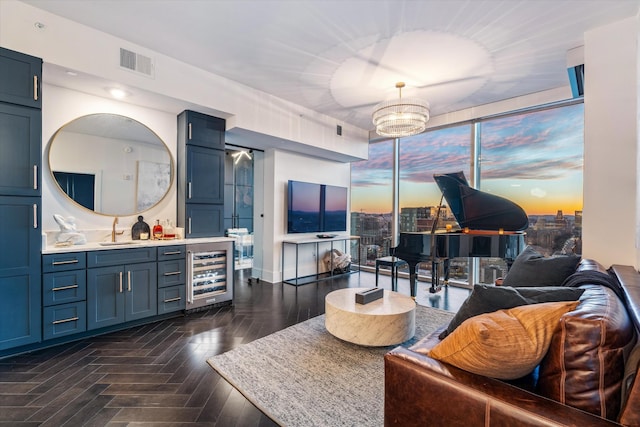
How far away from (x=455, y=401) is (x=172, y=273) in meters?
3.18

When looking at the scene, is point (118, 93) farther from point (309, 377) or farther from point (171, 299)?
point (309, 377)

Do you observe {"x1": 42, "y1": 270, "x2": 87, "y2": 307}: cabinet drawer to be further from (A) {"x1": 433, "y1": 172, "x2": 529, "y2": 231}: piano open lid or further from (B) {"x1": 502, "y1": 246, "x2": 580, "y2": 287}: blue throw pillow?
(A) {"x1": 433, "y1": 172, "x2": 529, "y2": 231}: piano open lid

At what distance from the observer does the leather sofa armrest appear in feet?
2.63

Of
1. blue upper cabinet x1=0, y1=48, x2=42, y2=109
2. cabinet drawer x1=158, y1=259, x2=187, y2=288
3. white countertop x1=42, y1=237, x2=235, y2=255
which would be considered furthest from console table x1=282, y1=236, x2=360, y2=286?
blue upper cabinet x1=0, y1=48, x2=42, y2=109

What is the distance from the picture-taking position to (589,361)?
83cm

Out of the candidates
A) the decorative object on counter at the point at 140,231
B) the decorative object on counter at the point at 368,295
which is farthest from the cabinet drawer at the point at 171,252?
the decorative object on counter at the point at 368,295

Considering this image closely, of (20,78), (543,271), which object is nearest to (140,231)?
(20,78)

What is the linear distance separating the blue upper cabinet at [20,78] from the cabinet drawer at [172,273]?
1862 millimetres

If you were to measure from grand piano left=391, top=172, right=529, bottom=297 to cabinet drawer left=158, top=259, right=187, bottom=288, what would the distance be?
2731mm

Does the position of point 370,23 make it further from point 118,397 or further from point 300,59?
point 118,397

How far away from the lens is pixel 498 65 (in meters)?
3.27

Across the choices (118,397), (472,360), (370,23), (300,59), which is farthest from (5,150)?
(472,360)

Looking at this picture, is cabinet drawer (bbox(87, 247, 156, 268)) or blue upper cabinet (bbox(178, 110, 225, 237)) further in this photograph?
blue upper cabinet (bbox(178, 110, 225, 237))

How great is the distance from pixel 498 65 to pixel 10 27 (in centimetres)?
476
